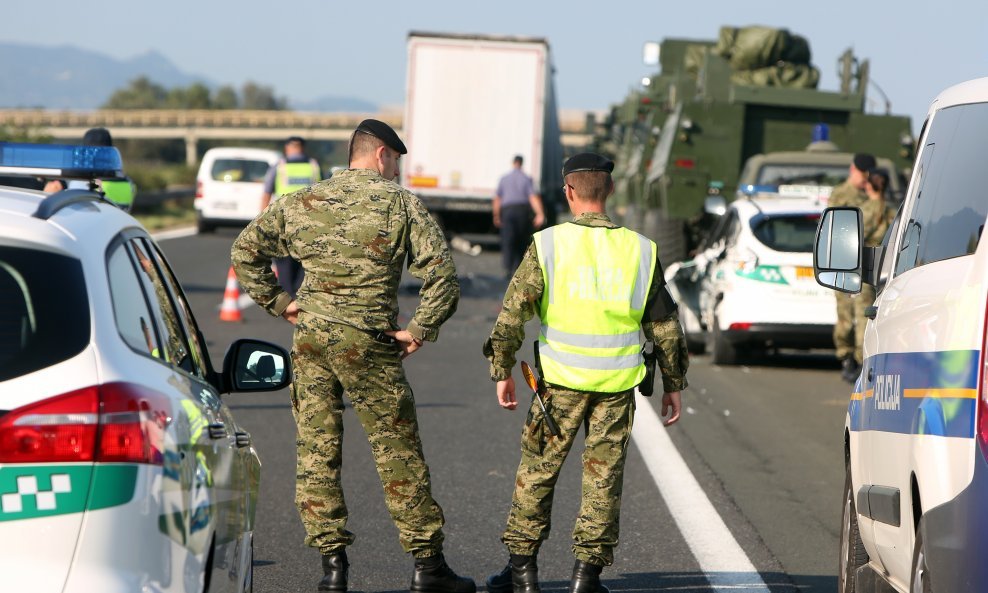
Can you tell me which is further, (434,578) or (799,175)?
(799,175)

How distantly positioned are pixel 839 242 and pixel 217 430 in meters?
2.39

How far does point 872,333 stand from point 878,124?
1790 centimetres

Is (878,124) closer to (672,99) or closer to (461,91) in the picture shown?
(672,99)

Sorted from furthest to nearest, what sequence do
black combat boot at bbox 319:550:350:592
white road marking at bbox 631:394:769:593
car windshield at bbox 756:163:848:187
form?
1. car windshield at bbox 756:163:848:187
2. white road marking at bbox 631:394:769:593
3. black combat boot at bbox 319:550:350:592

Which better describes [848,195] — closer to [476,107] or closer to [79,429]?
[79,429]

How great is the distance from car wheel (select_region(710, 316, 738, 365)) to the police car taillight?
1141cm

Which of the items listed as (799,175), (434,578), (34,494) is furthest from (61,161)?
(799,175)

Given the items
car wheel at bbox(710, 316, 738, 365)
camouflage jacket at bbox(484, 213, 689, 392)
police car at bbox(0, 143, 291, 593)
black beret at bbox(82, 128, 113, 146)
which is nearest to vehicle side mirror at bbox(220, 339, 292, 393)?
police car at bbox(0, 143, 291, 593)

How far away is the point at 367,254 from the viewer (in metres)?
5.84

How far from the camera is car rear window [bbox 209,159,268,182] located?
3341cm

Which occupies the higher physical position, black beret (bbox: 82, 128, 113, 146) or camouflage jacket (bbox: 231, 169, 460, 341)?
camouflage jacket (bbox: 231, 169, 460, 341)

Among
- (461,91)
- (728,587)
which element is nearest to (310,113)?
(461,91)

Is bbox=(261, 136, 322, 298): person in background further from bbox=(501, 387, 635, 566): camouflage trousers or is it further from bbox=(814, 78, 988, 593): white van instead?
bbox=(814, 78, 988, 593): white van

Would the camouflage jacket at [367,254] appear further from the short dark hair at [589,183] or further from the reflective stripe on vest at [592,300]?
the short dark hair at [589,183]
